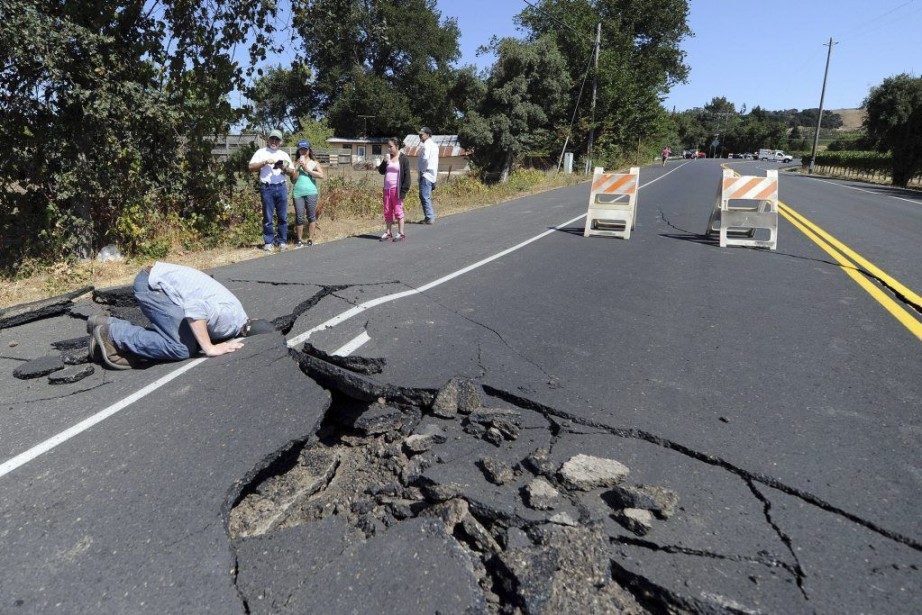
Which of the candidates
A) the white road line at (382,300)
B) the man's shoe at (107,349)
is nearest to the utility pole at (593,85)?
the white road line at (382,300)

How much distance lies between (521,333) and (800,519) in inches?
116

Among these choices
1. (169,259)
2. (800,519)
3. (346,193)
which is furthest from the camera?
(346,193)

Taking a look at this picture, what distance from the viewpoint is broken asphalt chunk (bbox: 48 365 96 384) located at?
14.6 feet

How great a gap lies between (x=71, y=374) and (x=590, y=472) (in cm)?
378

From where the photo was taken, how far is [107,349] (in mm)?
4664

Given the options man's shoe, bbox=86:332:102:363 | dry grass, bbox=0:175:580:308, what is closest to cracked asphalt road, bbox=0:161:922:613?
man's shoe, bbox=86:332:102:363

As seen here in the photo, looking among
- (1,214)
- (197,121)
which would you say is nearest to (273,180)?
(197,121)

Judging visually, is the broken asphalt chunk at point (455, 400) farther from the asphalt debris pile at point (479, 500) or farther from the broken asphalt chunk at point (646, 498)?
the broken asphalt chunk at point (646, 498)

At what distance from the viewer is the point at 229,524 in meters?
2.88

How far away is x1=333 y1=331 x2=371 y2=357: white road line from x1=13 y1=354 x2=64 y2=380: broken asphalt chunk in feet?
6.83

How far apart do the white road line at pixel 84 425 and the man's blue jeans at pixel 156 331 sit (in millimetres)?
173

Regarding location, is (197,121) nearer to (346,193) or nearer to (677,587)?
(346,193)

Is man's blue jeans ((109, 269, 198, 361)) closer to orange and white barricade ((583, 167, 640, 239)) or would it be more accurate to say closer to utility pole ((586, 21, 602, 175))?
orange and white barricade ((583, 167, 640, 239))

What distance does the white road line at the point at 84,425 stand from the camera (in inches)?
131
